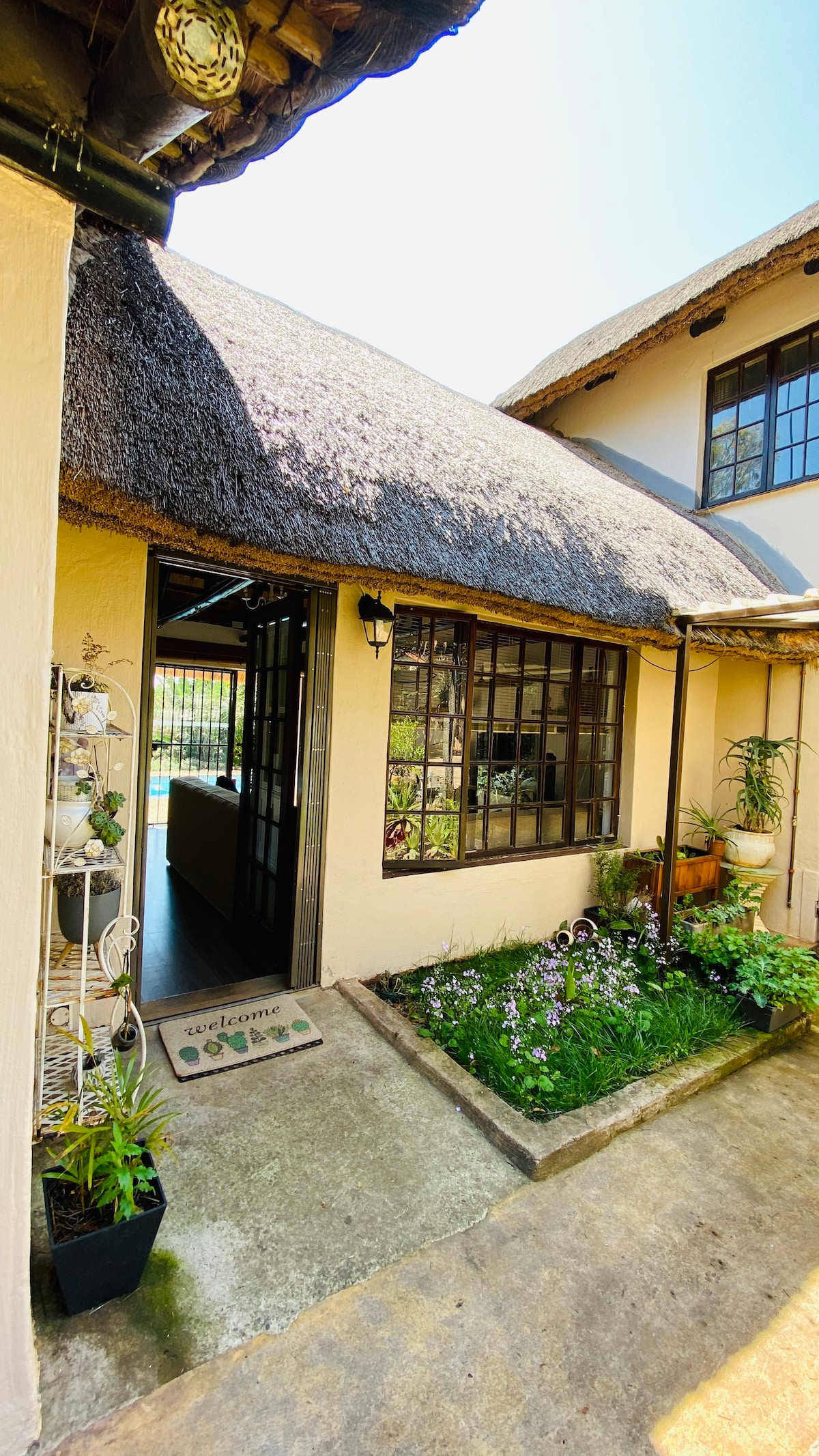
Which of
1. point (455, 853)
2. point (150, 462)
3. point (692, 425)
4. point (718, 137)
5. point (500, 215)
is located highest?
point (718, 137)

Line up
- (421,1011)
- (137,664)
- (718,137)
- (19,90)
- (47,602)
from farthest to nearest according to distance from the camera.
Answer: (718,137)
(421,1011)
(137,664)
(47,602)
(19,90)

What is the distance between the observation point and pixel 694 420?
632 cm

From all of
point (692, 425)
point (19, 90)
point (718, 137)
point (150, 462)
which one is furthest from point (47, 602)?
point (718, 137)

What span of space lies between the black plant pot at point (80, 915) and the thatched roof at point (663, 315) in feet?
21.4

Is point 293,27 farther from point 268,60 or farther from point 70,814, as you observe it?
point 70,814

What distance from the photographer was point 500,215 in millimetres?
6348

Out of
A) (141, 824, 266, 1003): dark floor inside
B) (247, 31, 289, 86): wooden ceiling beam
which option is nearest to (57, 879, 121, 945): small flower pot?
(141, 824, 266, 1003): dark floor inside

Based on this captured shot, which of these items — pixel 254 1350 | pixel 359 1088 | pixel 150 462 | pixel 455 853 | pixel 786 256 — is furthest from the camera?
pixel 786 256

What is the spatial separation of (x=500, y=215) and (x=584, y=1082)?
7.82 m

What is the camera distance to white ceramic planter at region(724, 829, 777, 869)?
17.2ft

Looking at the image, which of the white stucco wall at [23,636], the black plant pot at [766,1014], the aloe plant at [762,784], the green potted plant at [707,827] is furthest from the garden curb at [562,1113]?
the aloe plant at [762,784]

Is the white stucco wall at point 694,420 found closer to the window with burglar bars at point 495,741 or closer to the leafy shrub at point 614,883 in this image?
the window with burglar bars at point 495,741

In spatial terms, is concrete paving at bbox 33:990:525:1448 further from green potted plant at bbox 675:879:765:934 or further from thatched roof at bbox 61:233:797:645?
green potted plant at bbox 675:879:765:934

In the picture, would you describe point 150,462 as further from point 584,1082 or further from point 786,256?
point 786,256
